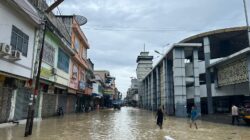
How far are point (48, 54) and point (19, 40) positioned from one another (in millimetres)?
5970

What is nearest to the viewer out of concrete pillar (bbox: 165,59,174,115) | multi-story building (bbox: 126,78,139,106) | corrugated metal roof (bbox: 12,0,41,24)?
corrugated metal roof (bbox: 12,0,41,24)

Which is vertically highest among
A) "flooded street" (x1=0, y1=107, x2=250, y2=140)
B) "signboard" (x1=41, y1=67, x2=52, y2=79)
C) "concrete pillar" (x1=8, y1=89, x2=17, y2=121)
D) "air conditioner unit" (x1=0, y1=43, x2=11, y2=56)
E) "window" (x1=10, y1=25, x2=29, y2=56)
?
"window" (x1=10, y1=25, x2=29, y2=56)

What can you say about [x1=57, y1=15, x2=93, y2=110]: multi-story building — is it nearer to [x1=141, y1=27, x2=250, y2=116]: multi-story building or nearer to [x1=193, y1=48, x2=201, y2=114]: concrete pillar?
[x1=141, y1=27, x2=250, y2=116]: multi-story building

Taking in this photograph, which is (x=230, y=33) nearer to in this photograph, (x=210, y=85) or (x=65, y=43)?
(x=210, y=85)

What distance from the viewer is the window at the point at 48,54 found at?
2200 centimetres

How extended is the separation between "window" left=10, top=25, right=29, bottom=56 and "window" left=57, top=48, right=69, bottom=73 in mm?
8429

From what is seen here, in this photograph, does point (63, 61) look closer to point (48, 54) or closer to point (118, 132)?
point (48, 54)

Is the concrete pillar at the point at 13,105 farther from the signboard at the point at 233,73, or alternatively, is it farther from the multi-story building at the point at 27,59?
the signboard at the point at 233,73

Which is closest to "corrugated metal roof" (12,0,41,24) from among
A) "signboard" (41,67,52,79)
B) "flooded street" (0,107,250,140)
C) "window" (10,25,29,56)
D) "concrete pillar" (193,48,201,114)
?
"window" (10,25,29,56)

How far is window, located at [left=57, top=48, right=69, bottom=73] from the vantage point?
87.0 feet

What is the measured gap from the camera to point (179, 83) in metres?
32.8

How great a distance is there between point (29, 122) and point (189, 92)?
97.7 feet

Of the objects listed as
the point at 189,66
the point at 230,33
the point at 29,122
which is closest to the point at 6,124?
the point at 29,122

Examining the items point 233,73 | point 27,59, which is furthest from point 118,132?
point 233,73
